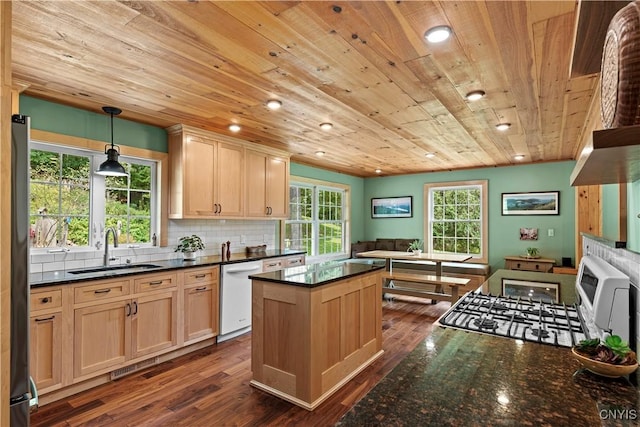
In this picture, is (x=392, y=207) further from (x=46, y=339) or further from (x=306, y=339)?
(x=46, y=339)

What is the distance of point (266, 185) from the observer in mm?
4699

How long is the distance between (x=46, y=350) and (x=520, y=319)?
310cm

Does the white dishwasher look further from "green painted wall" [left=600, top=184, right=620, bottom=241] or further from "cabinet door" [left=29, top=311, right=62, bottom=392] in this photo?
"green painted wall" [left=600, top=184, right=620, bottom=241]

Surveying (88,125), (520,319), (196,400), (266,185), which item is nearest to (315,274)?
(196,400)

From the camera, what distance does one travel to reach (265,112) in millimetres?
3244

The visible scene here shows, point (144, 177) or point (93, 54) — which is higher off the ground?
point (93, 54)

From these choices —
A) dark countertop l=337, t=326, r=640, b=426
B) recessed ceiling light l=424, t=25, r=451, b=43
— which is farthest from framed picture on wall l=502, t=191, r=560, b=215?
dark countertop l=337, t=326, r=640, b=426

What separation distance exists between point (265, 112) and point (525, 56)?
6.95ft

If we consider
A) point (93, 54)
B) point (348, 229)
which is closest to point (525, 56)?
point (93, 54)

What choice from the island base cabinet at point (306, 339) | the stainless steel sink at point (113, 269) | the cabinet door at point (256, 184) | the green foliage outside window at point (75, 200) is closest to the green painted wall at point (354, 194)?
the cabinet door at point (256, 184)

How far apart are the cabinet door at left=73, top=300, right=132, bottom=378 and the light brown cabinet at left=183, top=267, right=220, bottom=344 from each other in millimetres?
576

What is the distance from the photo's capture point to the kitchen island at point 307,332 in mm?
2471

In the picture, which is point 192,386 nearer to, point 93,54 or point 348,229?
point 93,54

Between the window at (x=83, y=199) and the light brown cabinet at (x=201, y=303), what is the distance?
80 cm
